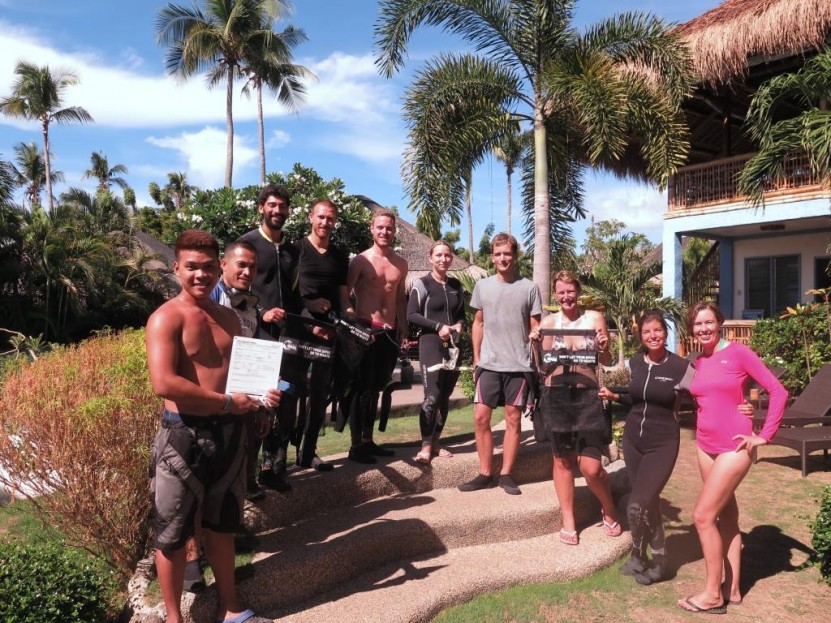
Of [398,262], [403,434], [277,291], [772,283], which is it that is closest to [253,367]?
[277,291]

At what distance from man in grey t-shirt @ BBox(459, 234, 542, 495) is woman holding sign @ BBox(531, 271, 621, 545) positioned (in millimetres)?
384

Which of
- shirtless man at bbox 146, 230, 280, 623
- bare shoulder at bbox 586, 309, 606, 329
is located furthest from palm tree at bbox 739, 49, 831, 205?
shirtless man at bbox 146, 230, 280, 623

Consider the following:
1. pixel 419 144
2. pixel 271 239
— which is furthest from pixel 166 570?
pixel 419 144

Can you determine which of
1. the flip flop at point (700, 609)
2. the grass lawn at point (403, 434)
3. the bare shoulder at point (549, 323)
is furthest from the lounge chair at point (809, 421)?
the bare shoulder at point (549, 323)

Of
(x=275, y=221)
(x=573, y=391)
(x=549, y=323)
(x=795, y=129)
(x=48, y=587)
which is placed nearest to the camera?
(x=48, y=587)

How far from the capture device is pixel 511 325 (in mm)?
4859

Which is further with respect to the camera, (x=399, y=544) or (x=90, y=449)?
(x=399, y=544)

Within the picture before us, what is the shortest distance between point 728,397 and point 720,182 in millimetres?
11193

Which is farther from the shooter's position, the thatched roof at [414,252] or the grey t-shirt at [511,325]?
the thatched roof at [414,252]

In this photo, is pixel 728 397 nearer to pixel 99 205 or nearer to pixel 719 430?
pixel 719 430

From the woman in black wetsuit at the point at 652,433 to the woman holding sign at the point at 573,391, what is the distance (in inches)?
8.8

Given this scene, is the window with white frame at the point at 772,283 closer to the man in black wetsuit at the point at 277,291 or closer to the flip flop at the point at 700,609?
the flip flop at the point at 700,609

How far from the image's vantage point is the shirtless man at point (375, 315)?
191 inches

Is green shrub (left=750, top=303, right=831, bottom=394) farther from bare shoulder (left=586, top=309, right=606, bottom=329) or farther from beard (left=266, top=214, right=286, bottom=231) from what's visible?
beard (left=266, top=214, right=286, bottom=231)
